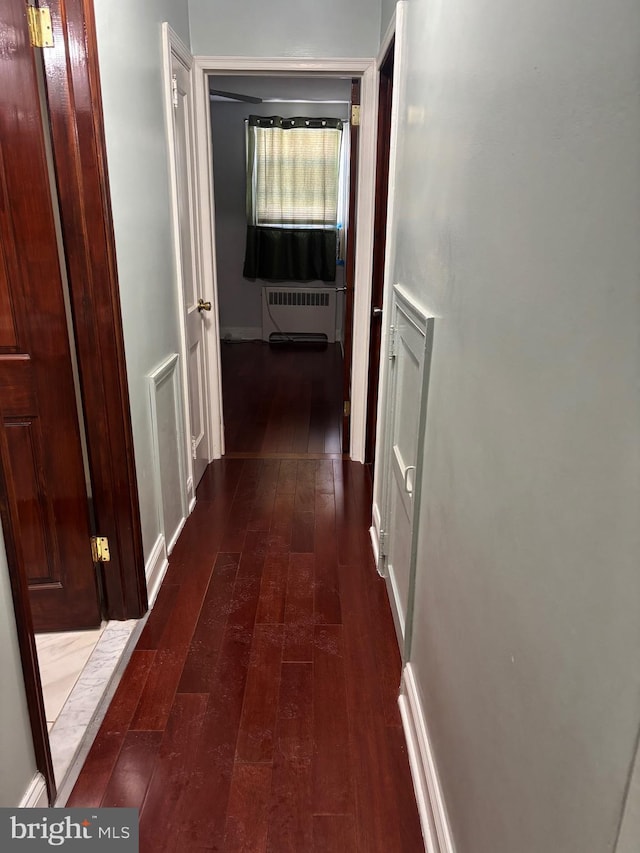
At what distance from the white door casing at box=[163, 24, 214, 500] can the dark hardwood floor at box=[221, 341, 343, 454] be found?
1.79ft

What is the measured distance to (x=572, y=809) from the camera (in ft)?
2.39

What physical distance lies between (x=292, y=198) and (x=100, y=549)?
539cm

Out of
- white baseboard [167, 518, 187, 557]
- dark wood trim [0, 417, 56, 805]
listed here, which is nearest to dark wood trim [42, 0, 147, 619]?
white baseboard [167, 518, 187, 557]

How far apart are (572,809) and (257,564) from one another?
6.85 feet

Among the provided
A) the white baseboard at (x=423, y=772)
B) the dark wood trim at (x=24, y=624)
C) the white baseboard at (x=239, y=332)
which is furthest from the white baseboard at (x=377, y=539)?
the white baseboard at (x=239, y=332)

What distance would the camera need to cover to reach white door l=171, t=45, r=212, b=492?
2943 mm

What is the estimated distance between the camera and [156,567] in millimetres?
2549

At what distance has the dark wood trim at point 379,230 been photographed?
10.4 feet

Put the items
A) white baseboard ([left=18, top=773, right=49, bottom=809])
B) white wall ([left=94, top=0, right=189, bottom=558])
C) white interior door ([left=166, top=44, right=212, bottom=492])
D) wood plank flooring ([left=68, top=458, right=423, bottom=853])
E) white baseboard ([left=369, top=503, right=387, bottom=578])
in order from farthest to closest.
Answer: white interior door ([left=166, top=44, right=212, bottom=492])
white baseboard ([left=369, top=503, right=387, bottom=578])
white wall ([left=94, top=0, right=189, bottom=558])
wood plank flooring ([left=68, top=458, right=423, bottom=853])
white baseboard ([left=18, top=773, right=49, bottom=809])

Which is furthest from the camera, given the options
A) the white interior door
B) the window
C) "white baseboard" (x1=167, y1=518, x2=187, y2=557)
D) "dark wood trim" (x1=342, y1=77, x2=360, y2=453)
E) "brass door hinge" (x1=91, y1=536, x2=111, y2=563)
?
the window

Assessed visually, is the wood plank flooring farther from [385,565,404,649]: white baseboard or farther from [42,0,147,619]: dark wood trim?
[42,0,147,619]: dark wood trim

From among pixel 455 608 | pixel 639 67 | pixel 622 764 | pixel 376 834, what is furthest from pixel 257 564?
pixel 639 67

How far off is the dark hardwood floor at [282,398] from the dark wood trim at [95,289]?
5.85 ft

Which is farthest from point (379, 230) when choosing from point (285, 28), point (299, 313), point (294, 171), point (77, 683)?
point (299, 313)
